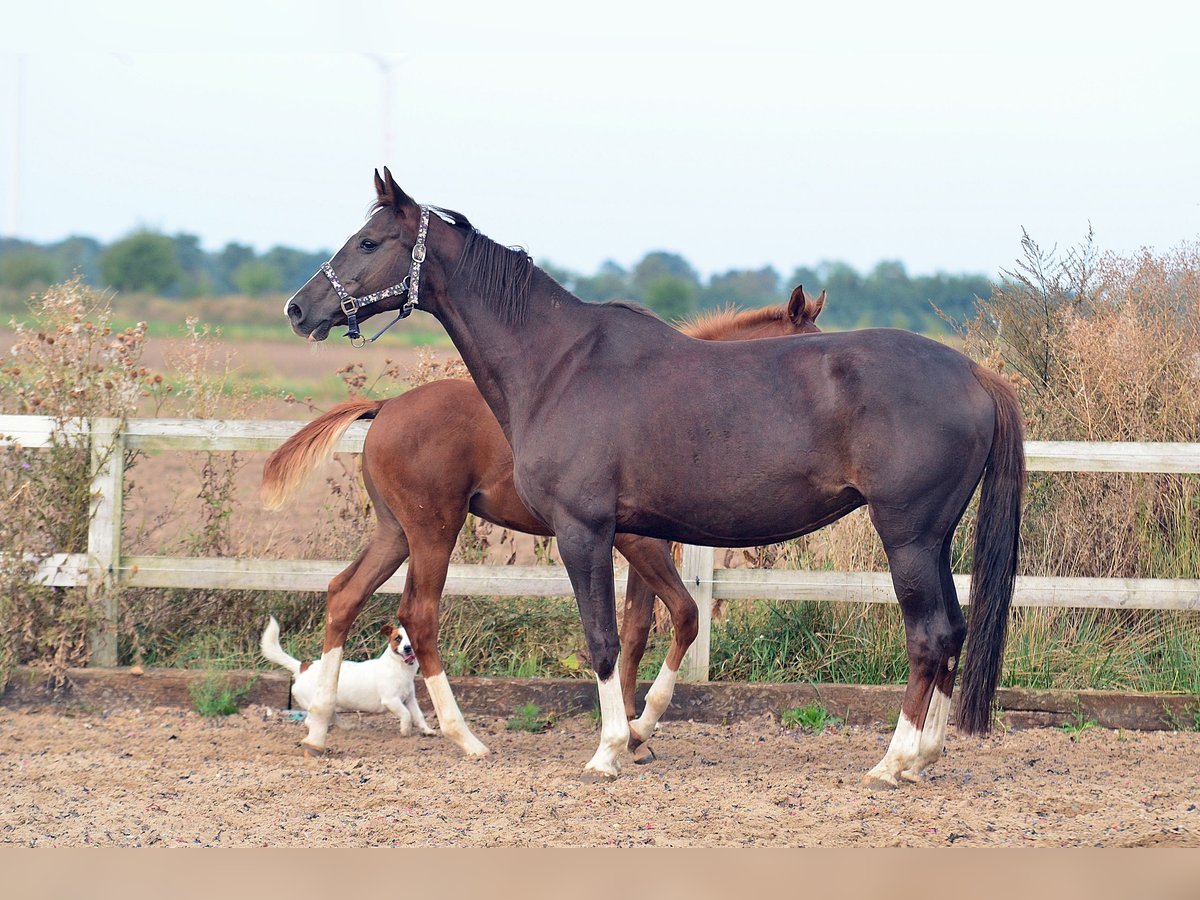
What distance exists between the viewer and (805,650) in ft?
20.3

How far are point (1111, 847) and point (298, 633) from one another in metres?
4.30

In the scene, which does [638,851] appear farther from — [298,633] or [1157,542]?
[1157,542]

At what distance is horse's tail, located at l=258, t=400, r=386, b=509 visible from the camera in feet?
18.5

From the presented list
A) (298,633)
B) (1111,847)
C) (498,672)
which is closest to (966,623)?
(1111,847)

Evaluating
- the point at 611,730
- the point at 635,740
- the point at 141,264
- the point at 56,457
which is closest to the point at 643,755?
the point at 635,740

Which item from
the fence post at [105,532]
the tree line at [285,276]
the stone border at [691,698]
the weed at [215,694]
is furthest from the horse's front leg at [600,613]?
the tree line at [285,276]

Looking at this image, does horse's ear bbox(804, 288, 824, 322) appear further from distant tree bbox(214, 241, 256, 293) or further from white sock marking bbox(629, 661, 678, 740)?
distant tree bbox(214, 241, 256, 293)

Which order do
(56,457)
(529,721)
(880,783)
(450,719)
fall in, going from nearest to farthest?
(880,783) < (450,719) < (529,721) < (56,457)

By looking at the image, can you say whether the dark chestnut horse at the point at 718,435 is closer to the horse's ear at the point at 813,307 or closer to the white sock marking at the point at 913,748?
the white sock marking at the point at 913,748

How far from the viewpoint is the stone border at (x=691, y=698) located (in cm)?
562

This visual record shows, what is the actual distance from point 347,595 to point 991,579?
2.90 meters

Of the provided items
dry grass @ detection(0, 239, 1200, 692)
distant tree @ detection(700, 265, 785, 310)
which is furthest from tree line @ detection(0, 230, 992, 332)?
dry grass @ detection(0, 239, 1200, 692)

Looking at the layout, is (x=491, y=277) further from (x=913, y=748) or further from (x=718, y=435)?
(x=913, y=748)

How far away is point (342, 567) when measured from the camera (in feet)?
19.6
